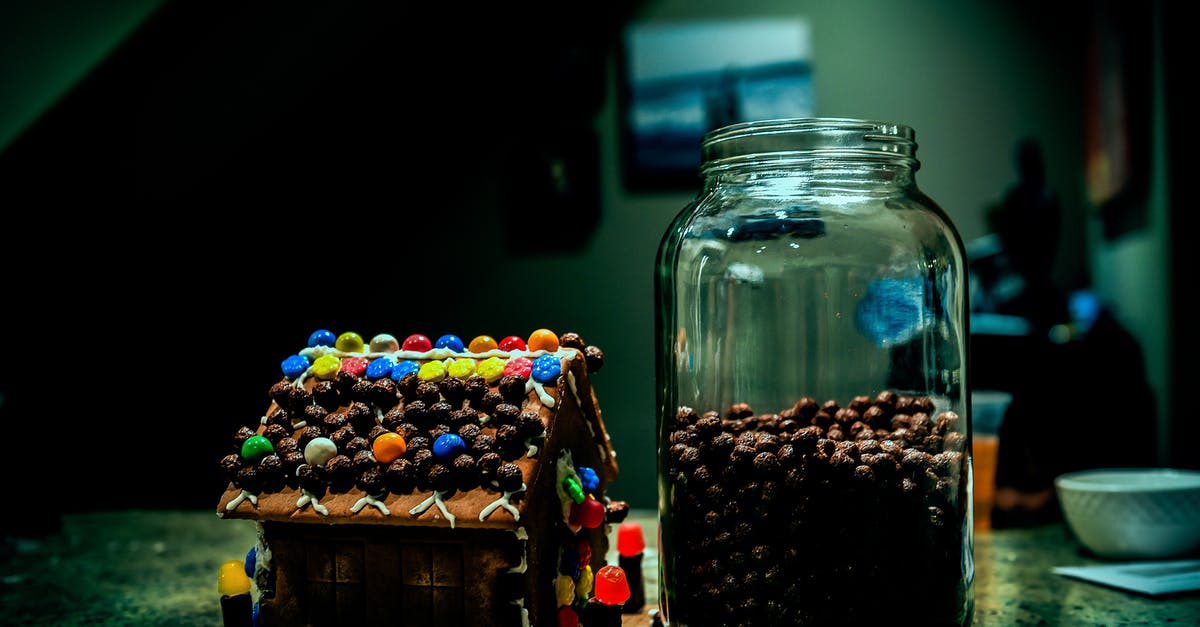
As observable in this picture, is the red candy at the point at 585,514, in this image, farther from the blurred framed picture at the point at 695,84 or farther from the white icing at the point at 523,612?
the blurred framed picture at the point at 695,84

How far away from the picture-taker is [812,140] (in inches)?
31.8

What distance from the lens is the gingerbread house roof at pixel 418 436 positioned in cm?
72

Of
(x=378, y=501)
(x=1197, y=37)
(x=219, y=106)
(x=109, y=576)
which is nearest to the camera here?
(x=378, y=501)

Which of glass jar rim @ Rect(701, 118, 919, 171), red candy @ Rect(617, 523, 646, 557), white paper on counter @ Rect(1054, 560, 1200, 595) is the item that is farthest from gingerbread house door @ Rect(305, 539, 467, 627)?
white paper on counter @ Rect(1054, 560, 1200, 595)

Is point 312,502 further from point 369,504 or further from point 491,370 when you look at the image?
point 491,370

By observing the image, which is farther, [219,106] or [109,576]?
[219,106]

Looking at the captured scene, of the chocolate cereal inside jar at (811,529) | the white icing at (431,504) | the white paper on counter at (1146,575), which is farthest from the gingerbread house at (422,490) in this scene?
the white paper on counter at (1146,575)

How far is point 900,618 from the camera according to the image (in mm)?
750

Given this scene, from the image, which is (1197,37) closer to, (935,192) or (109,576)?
(935,192)

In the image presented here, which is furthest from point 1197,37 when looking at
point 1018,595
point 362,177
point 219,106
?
point 219,106

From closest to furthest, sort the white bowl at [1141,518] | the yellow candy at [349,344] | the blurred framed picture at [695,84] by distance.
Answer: the yellow candy at [349,344]
the white bowl at [1141,518]
the blurred framed picture at [695,84]

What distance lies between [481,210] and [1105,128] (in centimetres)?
136

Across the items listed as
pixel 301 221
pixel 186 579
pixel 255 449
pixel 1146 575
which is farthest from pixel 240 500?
pixel 301 221

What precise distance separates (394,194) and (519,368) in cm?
153
